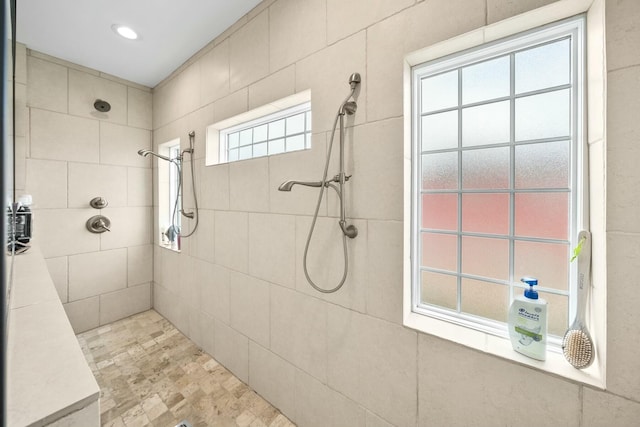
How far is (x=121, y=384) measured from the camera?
5.83 feet

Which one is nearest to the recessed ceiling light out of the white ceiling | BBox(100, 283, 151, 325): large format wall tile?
the white ceiling

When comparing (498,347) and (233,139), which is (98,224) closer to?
(233,139)

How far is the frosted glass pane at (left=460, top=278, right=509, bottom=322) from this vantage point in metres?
0.99

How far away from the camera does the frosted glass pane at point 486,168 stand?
0.98 metres

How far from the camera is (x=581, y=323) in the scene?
2.61 feet

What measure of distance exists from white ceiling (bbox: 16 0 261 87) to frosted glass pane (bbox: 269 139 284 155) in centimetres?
89

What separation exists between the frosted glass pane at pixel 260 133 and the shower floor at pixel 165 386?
1789 millimetres

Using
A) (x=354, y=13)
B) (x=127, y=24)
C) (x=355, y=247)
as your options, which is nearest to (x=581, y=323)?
(x=355, y=247)

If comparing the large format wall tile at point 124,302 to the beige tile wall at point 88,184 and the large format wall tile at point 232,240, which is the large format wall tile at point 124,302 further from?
the large format wall tile at point 232,240

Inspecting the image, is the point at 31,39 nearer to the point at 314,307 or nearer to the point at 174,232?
the point at 174,232

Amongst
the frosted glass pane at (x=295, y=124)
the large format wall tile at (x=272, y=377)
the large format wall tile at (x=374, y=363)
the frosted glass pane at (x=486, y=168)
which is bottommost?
the large format wall tile at (x=272, y=377)

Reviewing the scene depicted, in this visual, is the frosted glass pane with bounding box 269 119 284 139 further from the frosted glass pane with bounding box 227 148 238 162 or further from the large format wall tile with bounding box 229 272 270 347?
the large format wall tile with bounding box 229 272 270 347

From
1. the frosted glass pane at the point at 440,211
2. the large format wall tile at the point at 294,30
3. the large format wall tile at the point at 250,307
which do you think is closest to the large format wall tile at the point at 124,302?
the large format wall tile at the point at 250,307

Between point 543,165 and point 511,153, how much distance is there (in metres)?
0.11
